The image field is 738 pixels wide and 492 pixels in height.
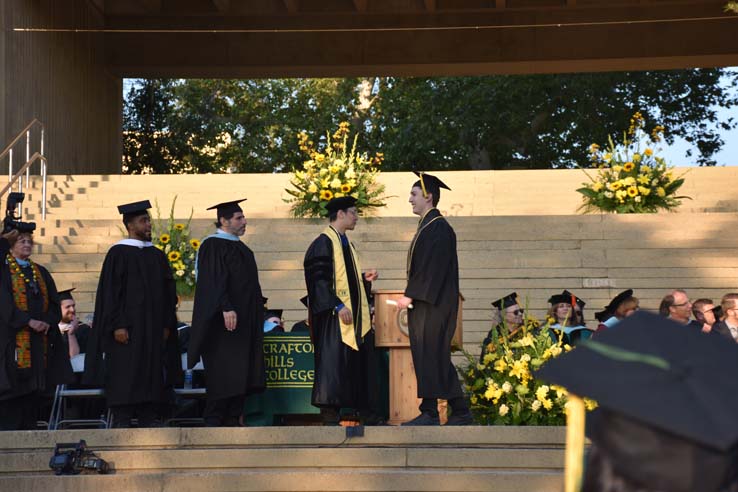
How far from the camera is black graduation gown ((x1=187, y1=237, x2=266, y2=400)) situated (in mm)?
9297

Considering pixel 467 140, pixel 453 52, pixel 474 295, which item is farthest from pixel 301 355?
pixel 467 140

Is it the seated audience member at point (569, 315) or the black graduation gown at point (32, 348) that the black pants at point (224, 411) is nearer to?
the black graduation gown at point (32, 348)

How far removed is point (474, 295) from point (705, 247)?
2.70 m

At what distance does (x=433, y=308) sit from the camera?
9062 mm

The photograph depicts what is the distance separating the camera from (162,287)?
9.62 m

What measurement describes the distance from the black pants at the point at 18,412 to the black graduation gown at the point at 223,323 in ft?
4.31

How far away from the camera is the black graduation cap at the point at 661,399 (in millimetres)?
2844

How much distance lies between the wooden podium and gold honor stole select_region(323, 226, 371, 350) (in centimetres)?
20

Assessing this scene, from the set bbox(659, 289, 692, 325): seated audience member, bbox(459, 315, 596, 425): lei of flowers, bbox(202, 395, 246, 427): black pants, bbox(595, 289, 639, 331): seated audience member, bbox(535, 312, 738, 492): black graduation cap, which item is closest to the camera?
bbox(535, 312, 738, 492): black graduation cap

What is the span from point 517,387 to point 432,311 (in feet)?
2.67

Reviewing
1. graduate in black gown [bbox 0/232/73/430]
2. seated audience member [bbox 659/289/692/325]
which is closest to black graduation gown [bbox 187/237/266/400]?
graduate in black gown [bbox 0/232/73/430]

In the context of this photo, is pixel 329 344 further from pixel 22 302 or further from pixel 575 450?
pixel 575 450

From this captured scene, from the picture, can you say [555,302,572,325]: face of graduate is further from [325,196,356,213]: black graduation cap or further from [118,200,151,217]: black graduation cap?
[118,200,151,217]: black graduation cap

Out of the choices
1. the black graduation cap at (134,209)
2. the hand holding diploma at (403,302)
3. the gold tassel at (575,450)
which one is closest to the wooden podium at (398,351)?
the hand holding diploma at (403,302)
